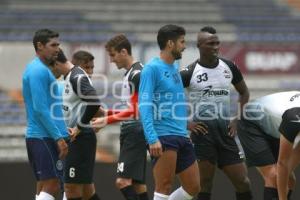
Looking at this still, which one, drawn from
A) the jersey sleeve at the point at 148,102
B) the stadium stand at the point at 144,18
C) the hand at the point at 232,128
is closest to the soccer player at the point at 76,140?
the jersey sleeve at the point at 148,102

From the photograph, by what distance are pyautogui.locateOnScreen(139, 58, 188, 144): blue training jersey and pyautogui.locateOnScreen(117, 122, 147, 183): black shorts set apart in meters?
0.67

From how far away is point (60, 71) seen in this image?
654cm

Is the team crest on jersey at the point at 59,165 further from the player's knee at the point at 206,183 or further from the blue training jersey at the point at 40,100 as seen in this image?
the player's knee at the point at 206,183

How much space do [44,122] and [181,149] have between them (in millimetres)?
1195

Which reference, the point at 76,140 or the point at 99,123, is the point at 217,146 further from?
the point at 76,140

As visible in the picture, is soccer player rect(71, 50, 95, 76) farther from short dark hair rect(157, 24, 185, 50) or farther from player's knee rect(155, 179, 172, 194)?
player's knee rect(155, 179, 172, 194)

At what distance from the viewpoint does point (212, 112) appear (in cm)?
676

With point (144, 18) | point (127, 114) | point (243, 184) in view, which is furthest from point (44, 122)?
point (144, 18)

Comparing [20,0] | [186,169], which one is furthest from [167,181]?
[20,0]

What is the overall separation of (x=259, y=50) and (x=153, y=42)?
2308mm

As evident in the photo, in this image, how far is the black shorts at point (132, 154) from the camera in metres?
6.54

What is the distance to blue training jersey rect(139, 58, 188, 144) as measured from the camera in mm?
5801

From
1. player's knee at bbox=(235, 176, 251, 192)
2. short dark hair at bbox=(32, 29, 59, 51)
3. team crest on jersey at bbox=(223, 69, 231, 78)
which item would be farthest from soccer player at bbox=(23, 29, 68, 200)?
player's knee at bbox=(235, 176, 251, 192)

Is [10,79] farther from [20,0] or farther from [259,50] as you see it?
[259,50]
